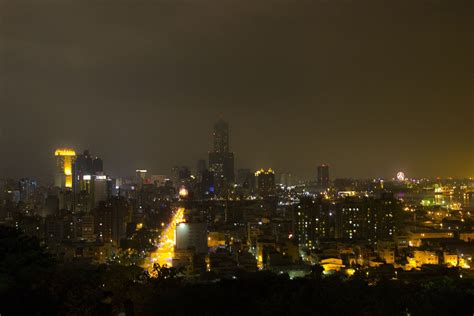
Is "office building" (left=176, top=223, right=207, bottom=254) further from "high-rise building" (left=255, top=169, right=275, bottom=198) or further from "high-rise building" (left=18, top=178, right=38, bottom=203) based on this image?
"high-rise building" (left=255, top=169, right=275, bottom=198)

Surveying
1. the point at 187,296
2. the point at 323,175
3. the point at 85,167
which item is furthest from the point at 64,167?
the point at 187,296

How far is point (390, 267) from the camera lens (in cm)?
811

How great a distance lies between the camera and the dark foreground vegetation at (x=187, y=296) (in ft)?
10.4

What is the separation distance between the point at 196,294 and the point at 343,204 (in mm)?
10200

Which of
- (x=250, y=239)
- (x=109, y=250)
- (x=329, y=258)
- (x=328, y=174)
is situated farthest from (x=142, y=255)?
(x=328, y=174)

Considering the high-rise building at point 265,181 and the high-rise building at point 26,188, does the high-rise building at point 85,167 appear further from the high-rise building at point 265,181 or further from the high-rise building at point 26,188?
the high-rise building at point 265,181

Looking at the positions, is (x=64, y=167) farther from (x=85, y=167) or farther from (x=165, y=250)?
(x=165, y=250)

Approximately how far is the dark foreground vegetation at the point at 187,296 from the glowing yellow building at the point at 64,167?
73.7 feet

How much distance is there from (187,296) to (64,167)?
2422cm

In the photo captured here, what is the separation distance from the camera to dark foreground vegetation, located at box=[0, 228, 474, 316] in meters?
3.16

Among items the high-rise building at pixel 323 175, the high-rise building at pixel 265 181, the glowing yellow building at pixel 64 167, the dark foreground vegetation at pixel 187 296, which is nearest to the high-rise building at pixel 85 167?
the glowing yellow building at pixel 64 167

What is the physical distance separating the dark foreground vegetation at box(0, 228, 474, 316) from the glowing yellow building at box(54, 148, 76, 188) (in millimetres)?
22479

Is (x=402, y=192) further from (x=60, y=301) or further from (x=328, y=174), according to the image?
(x=60, y=301)

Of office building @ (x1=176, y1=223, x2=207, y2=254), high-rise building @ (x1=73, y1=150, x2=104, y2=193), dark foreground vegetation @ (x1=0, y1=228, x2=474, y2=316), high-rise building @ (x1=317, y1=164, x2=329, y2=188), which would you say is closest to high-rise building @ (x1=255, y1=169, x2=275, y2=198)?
high-rise building @ (x1=317, y1=164, x2=329, y2=188)
